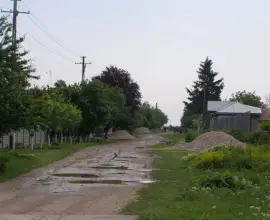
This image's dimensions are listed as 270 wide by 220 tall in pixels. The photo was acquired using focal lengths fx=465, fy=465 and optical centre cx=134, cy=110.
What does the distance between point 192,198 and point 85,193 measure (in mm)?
3540

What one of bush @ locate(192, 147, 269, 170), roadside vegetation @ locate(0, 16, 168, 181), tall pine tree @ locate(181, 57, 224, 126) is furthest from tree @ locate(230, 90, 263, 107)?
bush @ locate(192, 147, 269, 170)

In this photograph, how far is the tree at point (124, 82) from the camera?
7375 cm

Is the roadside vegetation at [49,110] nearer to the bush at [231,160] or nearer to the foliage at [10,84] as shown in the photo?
the foliage at [10,84]

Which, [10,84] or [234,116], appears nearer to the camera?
[10,84]

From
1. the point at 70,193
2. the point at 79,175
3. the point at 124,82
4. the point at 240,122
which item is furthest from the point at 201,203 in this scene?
the point at 124,82

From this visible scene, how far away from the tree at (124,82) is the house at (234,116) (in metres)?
13.3

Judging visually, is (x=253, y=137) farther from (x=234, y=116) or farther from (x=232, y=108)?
(x=232, y=108)

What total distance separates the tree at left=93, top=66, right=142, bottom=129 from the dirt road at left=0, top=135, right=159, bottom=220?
2045 inches

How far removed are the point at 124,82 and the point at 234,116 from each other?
23252 millimetres

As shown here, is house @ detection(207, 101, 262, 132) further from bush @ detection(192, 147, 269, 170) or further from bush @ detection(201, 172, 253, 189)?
bush @ detection(201, 172, 253, 189)

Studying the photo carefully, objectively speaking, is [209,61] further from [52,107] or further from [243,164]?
[243,164]

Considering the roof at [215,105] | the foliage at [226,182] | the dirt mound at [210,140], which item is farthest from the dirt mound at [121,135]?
the foliage at [226,182]

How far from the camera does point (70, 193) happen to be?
1403 cm

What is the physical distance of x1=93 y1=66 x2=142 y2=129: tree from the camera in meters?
73.8
